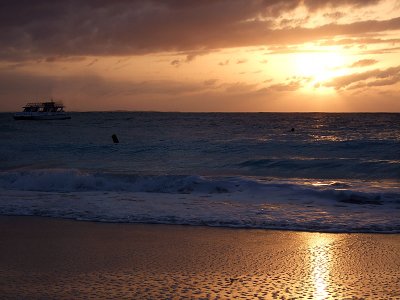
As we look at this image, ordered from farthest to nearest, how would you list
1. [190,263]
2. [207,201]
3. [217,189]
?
[217,189] < [207,201] < [190,263]

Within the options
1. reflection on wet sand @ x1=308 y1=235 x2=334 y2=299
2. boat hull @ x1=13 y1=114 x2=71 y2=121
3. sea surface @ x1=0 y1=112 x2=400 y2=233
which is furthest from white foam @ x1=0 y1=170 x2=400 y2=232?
boat hull @ x1=13 y1=114 x2=71 y2=121

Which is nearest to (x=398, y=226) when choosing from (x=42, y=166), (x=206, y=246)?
(x=206, y=246)

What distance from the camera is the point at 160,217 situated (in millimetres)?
11266

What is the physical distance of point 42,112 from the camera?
359 ft

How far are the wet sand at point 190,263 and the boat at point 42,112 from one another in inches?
3999

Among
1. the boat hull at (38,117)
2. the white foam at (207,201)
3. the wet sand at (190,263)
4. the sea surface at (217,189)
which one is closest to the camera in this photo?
the wet sand at (190,263)

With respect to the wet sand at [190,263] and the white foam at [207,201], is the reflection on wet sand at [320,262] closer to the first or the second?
the wet sand at [190,263]

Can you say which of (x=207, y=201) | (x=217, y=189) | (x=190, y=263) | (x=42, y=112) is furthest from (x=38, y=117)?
(x=190, y=263)

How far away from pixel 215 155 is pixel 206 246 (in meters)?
22.7

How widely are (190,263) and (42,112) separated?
108 metres

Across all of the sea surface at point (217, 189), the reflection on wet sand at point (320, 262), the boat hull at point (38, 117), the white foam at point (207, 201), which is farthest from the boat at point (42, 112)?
the reflection on wet sand at point (320, 262)

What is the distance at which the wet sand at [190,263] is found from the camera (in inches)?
247

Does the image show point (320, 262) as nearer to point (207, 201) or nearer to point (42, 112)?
point (207, 201)

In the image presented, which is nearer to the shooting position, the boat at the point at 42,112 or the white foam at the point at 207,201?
the white foam at the point at 207,201
